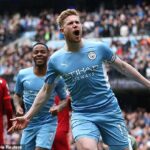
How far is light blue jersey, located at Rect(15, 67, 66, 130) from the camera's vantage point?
9.36 m

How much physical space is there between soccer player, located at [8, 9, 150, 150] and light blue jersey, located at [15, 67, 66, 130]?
5.91 ft

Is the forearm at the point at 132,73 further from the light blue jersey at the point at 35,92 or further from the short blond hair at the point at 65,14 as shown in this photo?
the light blue jersey at the point at 35,92

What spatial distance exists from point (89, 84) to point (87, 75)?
0.35 feet

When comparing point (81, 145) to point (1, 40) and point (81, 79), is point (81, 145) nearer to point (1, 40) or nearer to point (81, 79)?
point (81, 79)

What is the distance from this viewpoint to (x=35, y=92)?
31.0 feet

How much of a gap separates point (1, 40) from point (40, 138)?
2311 cm

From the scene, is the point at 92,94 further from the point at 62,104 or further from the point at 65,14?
the point at 62,104

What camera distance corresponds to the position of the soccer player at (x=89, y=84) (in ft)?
24.1

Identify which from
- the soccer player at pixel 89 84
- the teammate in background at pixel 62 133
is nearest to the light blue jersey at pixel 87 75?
the soccer player at pixel 89 84

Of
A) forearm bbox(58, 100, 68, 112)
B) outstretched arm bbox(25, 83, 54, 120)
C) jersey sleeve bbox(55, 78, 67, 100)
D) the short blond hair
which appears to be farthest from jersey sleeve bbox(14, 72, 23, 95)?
the short blond hair

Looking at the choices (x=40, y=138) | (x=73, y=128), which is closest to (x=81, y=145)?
(x=73, y=128)

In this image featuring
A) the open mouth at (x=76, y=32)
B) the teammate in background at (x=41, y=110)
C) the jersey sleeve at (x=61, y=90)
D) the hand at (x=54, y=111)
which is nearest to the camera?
the open mouth at (x=76, y=32)

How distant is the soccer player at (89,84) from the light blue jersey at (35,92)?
5.91 feet

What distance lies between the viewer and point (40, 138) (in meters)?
9.22
